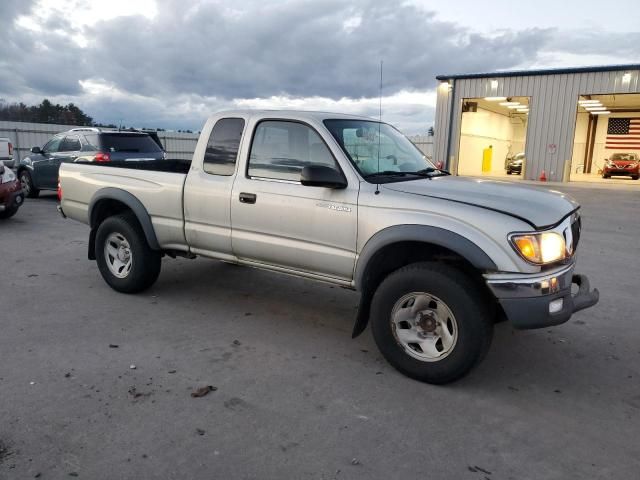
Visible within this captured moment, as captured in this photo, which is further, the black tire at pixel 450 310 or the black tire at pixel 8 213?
the black tire at pixel 8 213

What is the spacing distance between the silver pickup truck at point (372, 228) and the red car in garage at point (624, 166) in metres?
26.6

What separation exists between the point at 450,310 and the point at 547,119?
2239cm

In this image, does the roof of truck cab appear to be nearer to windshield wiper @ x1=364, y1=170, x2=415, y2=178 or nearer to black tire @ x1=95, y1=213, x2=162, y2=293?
windshield wiper @ x1=364, y1=170, x2=415, y2=178

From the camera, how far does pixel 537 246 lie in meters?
3.22

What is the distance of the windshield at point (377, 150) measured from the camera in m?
4.09

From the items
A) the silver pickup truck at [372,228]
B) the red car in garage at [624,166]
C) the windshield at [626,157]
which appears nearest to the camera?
the silver pickup truck at [372,228]

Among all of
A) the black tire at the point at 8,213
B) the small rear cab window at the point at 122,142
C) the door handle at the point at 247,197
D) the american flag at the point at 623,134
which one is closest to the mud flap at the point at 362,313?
the door handle at the point at 247,197

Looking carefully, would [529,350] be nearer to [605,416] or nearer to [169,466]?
[605,416]

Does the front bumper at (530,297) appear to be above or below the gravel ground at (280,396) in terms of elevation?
above

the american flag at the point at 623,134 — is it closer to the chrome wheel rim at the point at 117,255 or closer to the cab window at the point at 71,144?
the cab window at the point at 71,144

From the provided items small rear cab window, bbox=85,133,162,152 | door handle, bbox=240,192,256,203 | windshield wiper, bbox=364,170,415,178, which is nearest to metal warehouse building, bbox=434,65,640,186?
small rear cab window, bbox=85,133,162,152

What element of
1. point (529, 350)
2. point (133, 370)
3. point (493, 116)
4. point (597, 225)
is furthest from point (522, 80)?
point (133, 370)

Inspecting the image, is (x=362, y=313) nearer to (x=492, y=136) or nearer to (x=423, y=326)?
(x=423, y=326)

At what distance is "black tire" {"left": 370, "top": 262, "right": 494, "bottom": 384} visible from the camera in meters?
3.31
